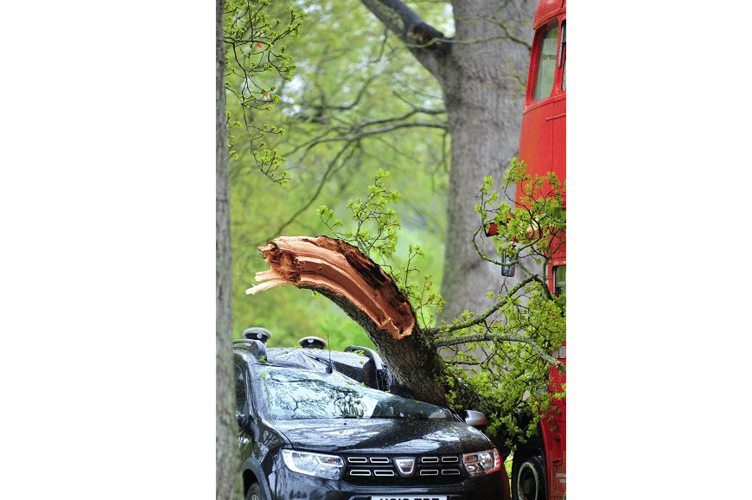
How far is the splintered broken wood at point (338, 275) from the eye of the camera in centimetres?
387

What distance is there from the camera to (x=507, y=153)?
219 inches

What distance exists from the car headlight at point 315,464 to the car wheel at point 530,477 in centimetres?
102

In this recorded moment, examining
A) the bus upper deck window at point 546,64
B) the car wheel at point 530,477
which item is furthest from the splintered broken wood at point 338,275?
the bus upper deck window at point 546,64

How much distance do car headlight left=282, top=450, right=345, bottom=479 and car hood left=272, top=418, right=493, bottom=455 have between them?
0.04m

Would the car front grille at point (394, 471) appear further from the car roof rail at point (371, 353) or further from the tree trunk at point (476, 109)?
the tree trunk at point (476, 109)

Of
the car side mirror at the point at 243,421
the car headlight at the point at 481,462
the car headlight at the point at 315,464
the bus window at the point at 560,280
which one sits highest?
the bus window at the point at 560,280

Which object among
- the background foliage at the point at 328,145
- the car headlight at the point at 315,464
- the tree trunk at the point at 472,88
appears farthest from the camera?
the tree trunk at the point at 472,88

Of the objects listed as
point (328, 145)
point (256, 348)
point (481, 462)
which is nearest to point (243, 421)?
point (256, 348)

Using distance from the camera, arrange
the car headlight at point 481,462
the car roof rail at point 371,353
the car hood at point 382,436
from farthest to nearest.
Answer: the car roof rail at point 371,353 < the car headlight at point 481,462 < the car hood at point 382,436

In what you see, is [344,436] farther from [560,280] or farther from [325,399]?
[560,280]

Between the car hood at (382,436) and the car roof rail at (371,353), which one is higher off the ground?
the car roof rail at (371,353)

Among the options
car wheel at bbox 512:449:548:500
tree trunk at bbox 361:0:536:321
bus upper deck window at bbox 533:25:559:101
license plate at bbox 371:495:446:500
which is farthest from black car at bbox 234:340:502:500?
bus upper deck window at bbox 533:25:559:101
